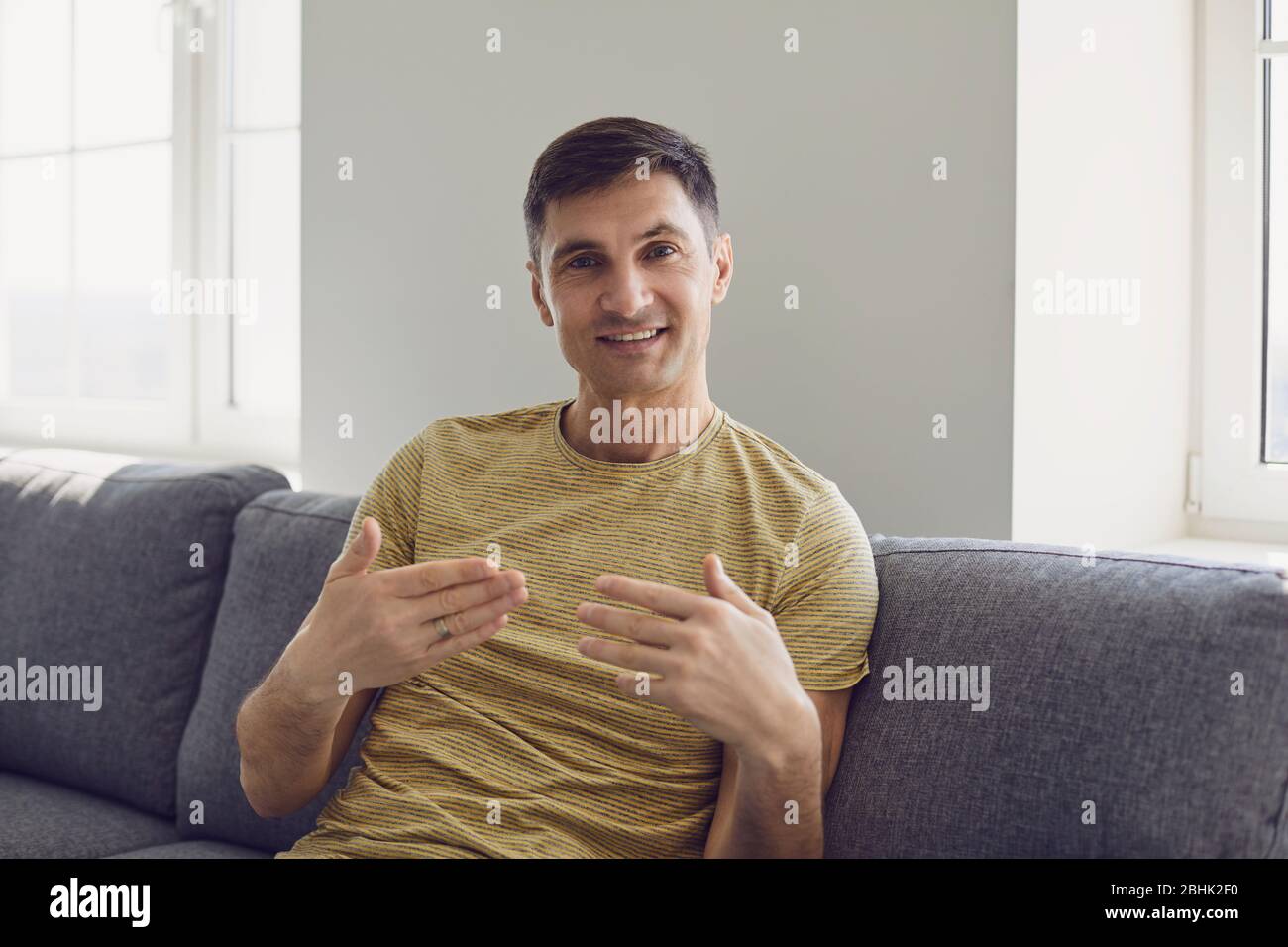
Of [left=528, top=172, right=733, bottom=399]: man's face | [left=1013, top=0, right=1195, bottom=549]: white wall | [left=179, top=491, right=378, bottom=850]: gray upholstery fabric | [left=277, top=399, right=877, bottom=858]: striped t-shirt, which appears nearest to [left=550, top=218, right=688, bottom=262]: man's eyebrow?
[left=528, top=172, right=733, bottom=399]: man's face

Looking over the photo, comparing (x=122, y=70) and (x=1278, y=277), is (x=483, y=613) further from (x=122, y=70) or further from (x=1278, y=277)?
(x=122, y=70)

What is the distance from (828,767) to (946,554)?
27cm

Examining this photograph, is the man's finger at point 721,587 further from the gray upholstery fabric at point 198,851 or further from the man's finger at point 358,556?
the gray upholstery fabric at point 198,851

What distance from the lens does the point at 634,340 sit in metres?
1.41

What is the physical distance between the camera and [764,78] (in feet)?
5.75

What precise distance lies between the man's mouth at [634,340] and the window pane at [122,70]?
204 cm

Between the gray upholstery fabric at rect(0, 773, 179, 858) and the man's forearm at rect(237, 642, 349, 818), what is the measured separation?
0.44 metres

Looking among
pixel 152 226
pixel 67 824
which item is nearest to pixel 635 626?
pixel 67 824

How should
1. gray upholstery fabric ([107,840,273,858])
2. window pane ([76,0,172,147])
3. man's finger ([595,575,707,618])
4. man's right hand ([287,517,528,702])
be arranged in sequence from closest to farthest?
man's finger ([595,575,707,618])
man's right hand ([287,517,528,702])
gray upholstery fabric ([107,840,273,858])
window pane ([76,0,172,147])

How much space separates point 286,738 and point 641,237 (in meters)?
0.69

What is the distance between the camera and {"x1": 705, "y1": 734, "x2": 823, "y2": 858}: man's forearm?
3.75 feet

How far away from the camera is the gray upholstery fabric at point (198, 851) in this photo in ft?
5.49

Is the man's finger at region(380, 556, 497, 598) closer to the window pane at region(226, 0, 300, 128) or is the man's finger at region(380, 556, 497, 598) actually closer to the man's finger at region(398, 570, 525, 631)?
the man's finger at region(398, 570, 525, 631)
